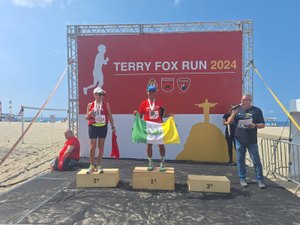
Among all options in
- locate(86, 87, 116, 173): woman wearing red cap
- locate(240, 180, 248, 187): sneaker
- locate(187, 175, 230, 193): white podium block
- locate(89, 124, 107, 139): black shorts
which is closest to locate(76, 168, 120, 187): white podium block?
locate(86, 87, 116, 173): woman wearing red cap

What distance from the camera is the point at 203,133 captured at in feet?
24.8

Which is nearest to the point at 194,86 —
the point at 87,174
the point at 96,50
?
the point at 96,50

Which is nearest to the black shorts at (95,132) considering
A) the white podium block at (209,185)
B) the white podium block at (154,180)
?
the white podium block at (154,180)

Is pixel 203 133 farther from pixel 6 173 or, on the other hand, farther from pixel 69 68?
pixel 6 173

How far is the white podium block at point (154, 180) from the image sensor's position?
471 cm

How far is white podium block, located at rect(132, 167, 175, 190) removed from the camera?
4715mm

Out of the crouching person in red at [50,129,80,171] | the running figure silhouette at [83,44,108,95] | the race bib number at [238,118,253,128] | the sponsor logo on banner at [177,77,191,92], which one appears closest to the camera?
the race bib number at [238,118,253,128]

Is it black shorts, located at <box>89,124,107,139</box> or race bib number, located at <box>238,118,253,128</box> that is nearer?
race bib number, located at <box>238,118,253,128</box>

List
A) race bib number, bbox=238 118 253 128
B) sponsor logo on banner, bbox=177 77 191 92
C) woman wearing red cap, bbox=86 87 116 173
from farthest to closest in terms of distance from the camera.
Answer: sponsor logo on banner, bbox=177 77 191 92 < woman wearing red cap, bbox=86 87 116 173 < race bib number, bbox=238 118 253 128

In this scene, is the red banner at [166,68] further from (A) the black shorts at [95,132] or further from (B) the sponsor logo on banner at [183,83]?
(A) the black shorts at [95,132]

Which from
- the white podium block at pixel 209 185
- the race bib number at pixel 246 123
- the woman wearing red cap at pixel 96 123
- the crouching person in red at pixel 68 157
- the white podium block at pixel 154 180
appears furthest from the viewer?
the crouching person in red at pixel 68 157

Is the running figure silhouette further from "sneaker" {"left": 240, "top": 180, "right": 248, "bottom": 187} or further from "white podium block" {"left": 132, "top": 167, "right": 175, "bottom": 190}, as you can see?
"sneaker" {"left": 240, "top": 180, "right": 248, "bottom": 187}

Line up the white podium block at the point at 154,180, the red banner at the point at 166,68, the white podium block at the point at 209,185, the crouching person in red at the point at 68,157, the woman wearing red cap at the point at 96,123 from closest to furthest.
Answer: the white podium block at the point at 209,185 < the white podium block at the point at 154,180 < the woman wearing red cap at the point at 96,123 < the crouching person in red at the point at 68,157 < the red banner at the point at 166,68

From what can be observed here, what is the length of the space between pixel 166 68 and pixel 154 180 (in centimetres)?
370
